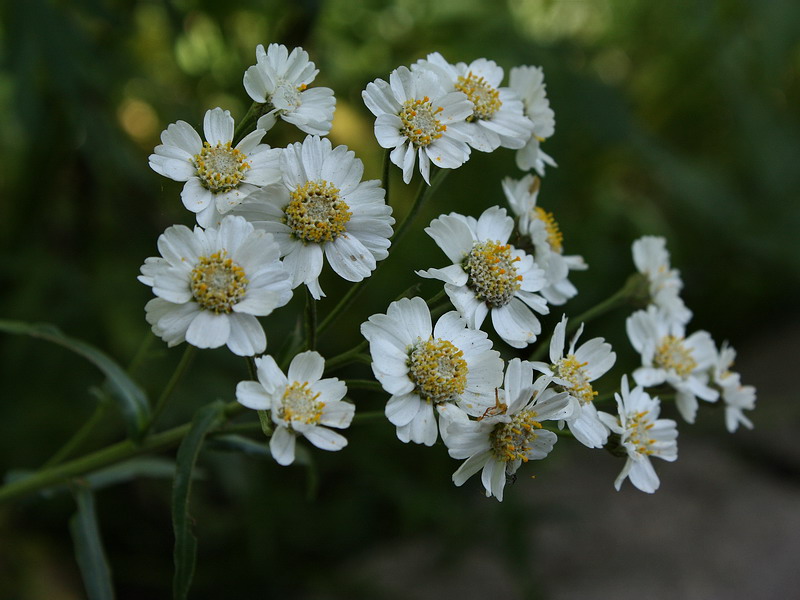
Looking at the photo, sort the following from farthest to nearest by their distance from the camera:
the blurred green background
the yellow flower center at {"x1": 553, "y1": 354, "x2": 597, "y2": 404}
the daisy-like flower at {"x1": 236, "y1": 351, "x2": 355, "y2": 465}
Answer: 1. the blurred green background
2. the yellow flower center at {"x1": 553, "y1": 354, "x2": 597, "y2": 404}
3. the daisy-like flower at {"x1": 236, "y1": 351, "x2": 355, "y2": 465}

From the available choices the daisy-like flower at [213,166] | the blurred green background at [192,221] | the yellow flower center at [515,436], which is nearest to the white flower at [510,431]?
the yellow flower center at [515,436]

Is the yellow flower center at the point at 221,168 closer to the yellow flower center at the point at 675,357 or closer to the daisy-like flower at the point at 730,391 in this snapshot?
the yellow flower center at the point at 675,357

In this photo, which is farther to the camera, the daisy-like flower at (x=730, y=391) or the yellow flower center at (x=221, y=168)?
the daisy-like flower at (x=730, y=391)

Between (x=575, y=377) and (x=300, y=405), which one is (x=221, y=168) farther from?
(x=575, y=377)

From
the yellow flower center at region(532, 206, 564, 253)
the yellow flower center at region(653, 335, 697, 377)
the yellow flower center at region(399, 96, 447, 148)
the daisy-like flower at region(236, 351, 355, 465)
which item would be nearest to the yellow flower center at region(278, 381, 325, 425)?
the daisy-like flower at region(236, 351, 355, 465)

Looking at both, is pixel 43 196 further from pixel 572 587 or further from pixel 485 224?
pixel 572 587

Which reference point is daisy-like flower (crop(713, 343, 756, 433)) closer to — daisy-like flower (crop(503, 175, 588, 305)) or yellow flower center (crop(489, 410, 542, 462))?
daisy-like flower (crop(503, 175, 588, 305))

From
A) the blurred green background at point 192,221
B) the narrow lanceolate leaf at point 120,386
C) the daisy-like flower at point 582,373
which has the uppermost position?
the daisy-like flower at point 582,373
